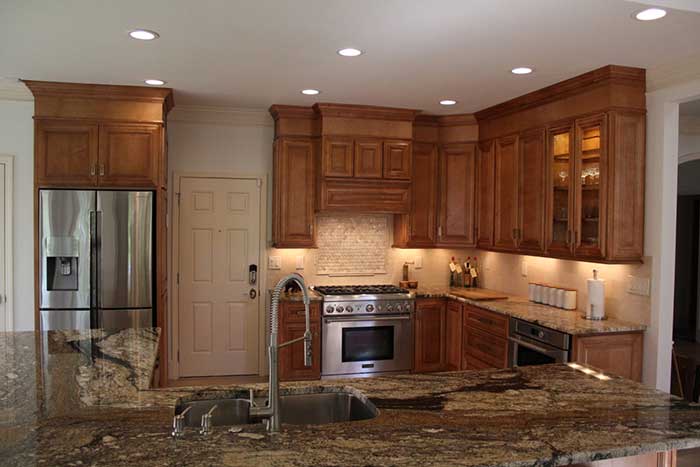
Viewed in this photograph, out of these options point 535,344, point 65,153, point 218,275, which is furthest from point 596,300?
point 65,153

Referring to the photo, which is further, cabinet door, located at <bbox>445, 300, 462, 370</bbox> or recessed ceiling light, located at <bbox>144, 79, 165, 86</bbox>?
cabinet door, located at <bbox>445, 300, 462, 370</bbox>

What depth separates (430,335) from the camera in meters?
5.61

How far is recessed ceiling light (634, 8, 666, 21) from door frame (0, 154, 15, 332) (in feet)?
15.2

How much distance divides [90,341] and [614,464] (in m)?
2.60

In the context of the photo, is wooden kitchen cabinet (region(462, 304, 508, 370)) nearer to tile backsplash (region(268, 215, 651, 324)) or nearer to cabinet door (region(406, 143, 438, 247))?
tile backsplash (region(268, 215, 651, 324))

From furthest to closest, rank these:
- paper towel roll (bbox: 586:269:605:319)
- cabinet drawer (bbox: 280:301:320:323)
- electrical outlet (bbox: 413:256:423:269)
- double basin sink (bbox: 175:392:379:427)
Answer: electrical outlet (bbox: 413:256:423:269)
cabinet drawer (bbox: 280:301:320:323)
paper towel roll (bbox: 586:269:605:319)
double basin sink (bbox: 175:392:379:427)

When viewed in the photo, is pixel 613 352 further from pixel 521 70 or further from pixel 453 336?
pixel 521 70

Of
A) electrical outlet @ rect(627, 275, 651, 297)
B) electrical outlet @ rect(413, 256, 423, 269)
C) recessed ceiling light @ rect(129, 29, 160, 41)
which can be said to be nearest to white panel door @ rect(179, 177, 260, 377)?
electrical outlet @ rect(413, 256, 423, 269)

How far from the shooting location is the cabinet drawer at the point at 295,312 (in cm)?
524

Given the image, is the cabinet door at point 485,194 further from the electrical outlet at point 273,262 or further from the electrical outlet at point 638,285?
the electrical outlet at point 273,262

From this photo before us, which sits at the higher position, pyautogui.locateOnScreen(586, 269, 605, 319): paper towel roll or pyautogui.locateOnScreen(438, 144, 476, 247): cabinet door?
pyautogui.locateOnScreen(438, 144, 476, 247): cabinet door

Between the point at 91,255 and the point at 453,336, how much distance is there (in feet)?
10.7

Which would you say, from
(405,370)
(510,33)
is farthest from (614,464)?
(405,370)

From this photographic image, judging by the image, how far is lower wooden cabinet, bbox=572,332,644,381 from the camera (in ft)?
12.8
